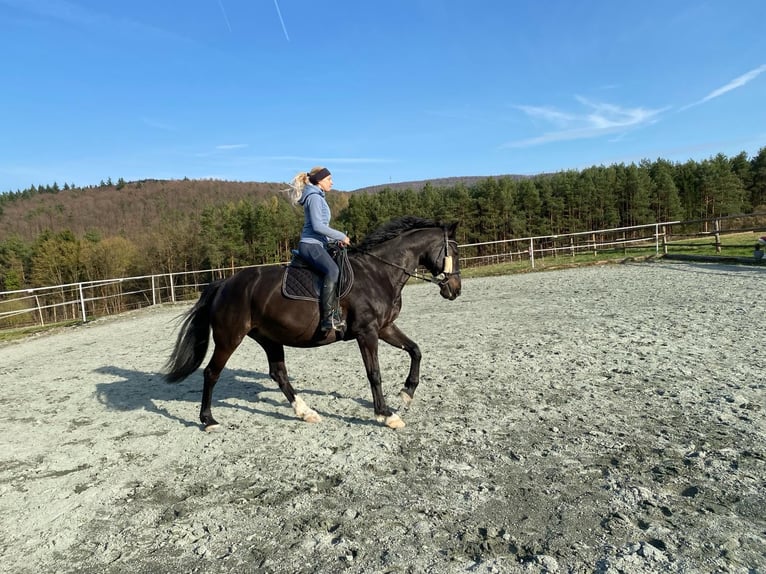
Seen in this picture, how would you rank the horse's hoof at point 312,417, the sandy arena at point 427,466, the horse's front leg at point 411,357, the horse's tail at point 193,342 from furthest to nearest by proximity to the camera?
the horse's tail at point 193,342 → the horse's front leg at point 411,357 → the horse's hoof at point 312,417 → the sandy arena at point 427,466

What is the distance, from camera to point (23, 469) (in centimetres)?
377

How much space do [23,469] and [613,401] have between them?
17.8 ft

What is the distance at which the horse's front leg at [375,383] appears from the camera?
13.5ft

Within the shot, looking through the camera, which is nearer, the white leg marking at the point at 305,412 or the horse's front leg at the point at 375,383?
the horse's front leg at the point at 375,383

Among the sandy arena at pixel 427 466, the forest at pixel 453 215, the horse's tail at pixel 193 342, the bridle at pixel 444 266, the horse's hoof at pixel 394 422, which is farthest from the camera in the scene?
the forest at pixel 453 215

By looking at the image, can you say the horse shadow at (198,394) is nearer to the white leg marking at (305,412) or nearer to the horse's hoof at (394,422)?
the white leg marking at (305,412)

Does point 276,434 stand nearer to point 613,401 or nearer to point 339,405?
point 339,405

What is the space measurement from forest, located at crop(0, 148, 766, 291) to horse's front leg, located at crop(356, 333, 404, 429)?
43193 millimetres

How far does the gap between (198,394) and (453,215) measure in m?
47.8

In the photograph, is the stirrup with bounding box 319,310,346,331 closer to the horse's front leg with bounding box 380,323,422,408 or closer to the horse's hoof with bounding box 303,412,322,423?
the horse's front leg with bounding box 380,323,422,408

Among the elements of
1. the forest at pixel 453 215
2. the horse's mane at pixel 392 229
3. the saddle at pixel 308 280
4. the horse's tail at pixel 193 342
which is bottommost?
the horse's tail at pixel 193 342

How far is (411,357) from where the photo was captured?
473 centimetres

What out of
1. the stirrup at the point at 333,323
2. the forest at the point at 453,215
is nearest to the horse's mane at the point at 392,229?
the stirrup at the point at 333,323

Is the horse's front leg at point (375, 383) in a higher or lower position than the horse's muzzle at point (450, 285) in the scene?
lower
